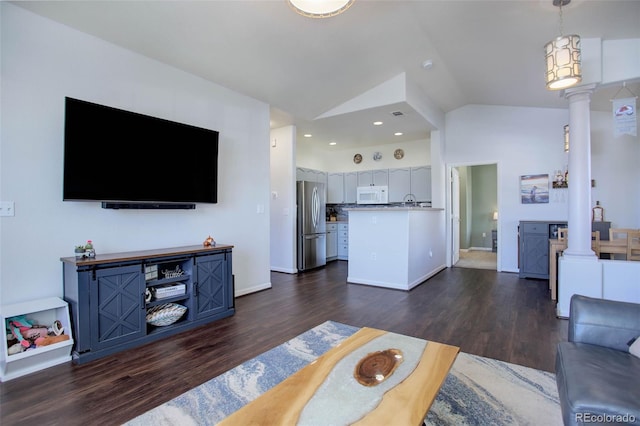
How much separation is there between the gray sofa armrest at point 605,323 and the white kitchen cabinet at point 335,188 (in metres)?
6.35

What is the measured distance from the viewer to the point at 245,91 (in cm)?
427

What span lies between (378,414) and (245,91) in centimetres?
408

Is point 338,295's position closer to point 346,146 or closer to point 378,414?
point 378,414

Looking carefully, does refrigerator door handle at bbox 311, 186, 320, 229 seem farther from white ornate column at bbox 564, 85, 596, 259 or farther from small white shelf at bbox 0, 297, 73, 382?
small white shelf at bbox 0, 297, 73, 382

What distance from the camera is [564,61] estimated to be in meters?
2.72

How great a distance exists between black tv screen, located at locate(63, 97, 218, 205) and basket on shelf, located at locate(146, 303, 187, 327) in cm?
104

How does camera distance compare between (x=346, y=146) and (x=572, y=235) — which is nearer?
(x=572, y=235)

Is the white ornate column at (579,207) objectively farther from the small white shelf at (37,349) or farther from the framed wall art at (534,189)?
the small white shelf at (37,349)

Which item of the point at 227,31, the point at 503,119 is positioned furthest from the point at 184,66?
the point at 503,119

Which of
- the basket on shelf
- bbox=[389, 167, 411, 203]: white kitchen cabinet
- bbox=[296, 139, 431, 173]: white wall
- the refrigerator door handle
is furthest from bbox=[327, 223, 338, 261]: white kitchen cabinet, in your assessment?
the basket on shelf

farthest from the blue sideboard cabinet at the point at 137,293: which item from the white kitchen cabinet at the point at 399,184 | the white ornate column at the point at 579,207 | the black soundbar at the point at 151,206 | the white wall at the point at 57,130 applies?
the white kitchen cabinet at the point at 399,184

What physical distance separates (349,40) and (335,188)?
468 cm

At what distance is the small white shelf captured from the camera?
2.21 metres

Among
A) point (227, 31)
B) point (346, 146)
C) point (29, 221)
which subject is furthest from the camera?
point (346, 146)
